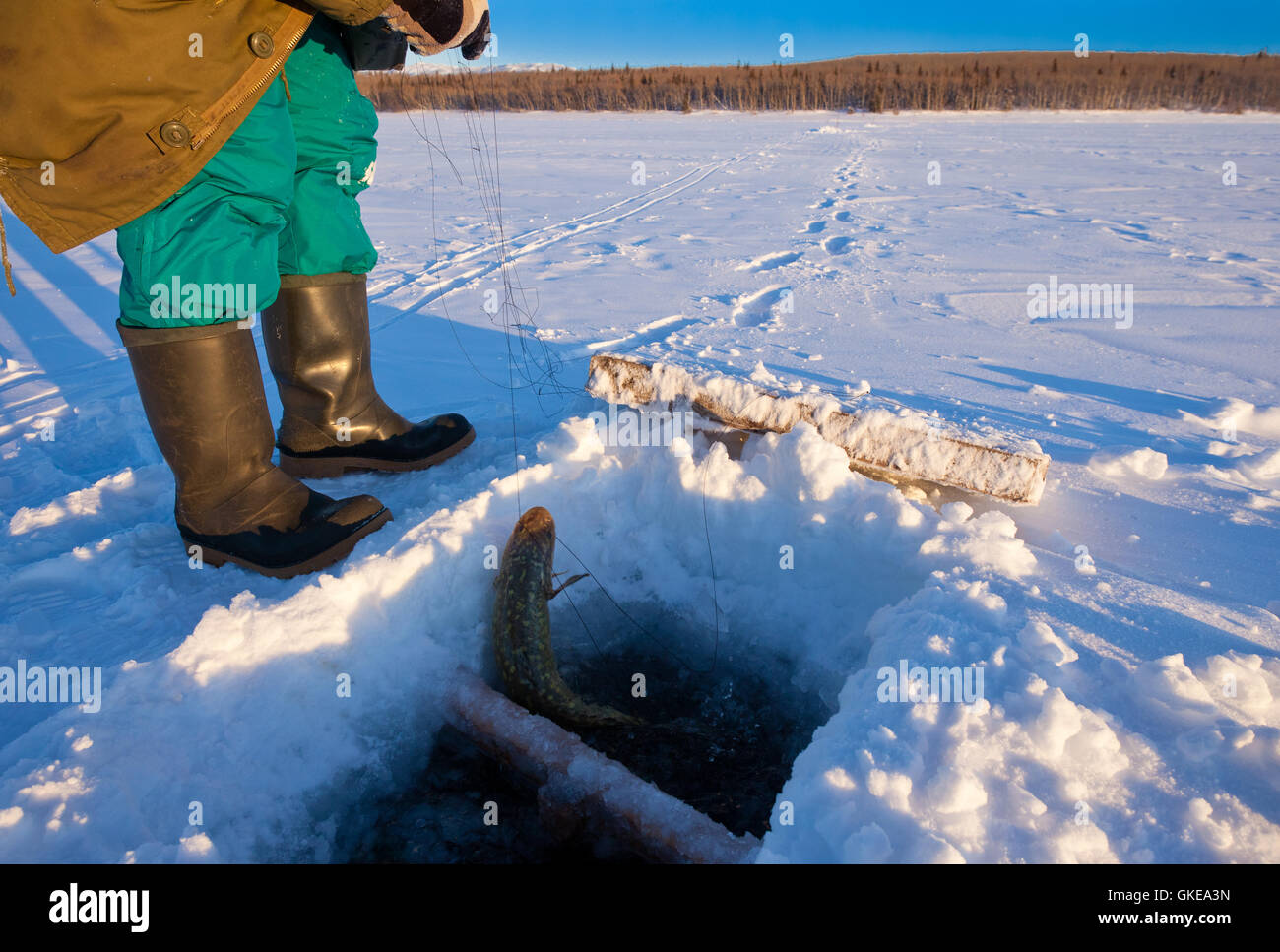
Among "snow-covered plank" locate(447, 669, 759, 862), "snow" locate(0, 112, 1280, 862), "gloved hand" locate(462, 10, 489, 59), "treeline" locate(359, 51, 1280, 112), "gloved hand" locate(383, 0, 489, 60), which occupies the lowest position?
"snow-covered plank" locate(447, 669, 759, 862)

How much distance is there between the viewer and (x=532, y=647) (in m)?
1.76

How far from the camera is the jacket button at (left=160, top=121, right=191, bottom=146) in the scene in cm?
149

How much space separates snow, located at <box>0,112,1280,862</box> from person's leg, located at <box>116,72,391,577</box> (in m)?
0.14

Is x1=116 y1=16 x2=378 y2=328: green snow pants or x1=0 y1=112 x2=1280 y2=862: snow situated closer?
x1=0 y1=112 x2=1280 y2=862: snow

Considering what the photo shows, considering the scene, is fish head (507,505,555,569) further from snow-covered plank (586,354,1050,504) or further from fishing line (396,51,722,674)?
snow-covered plank (586,354,1050,504)

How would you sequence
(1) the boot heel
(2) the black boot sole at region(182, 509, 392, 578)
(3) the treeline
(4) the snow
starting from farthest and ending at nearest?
(3) the treeline → (1) the boot heel → (2) the black boot sole at region(182, 509, 392, 578) → (4) the snow

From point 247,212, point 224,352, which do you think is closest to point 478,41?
point 247,212

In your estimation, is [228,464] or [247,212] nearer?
[247,212]

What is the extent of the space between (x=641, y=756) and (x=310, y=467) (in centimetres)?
159

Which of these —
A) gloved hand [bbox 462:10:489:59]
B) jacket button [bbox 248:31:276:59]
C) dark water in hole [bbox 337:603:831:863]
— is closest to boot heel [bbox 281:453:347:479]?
dark water in hole [bbox 337:603:831:863]

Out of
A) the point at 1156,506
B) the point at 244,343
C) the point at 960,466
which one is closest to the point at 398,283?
the point at 244,343

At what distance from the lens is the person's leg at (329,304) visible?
2121 millimetres

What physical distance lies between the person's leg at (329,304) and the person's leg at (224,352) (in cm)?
35

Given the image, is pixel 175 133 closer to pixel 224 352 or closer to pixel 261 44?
pixel 261 44
